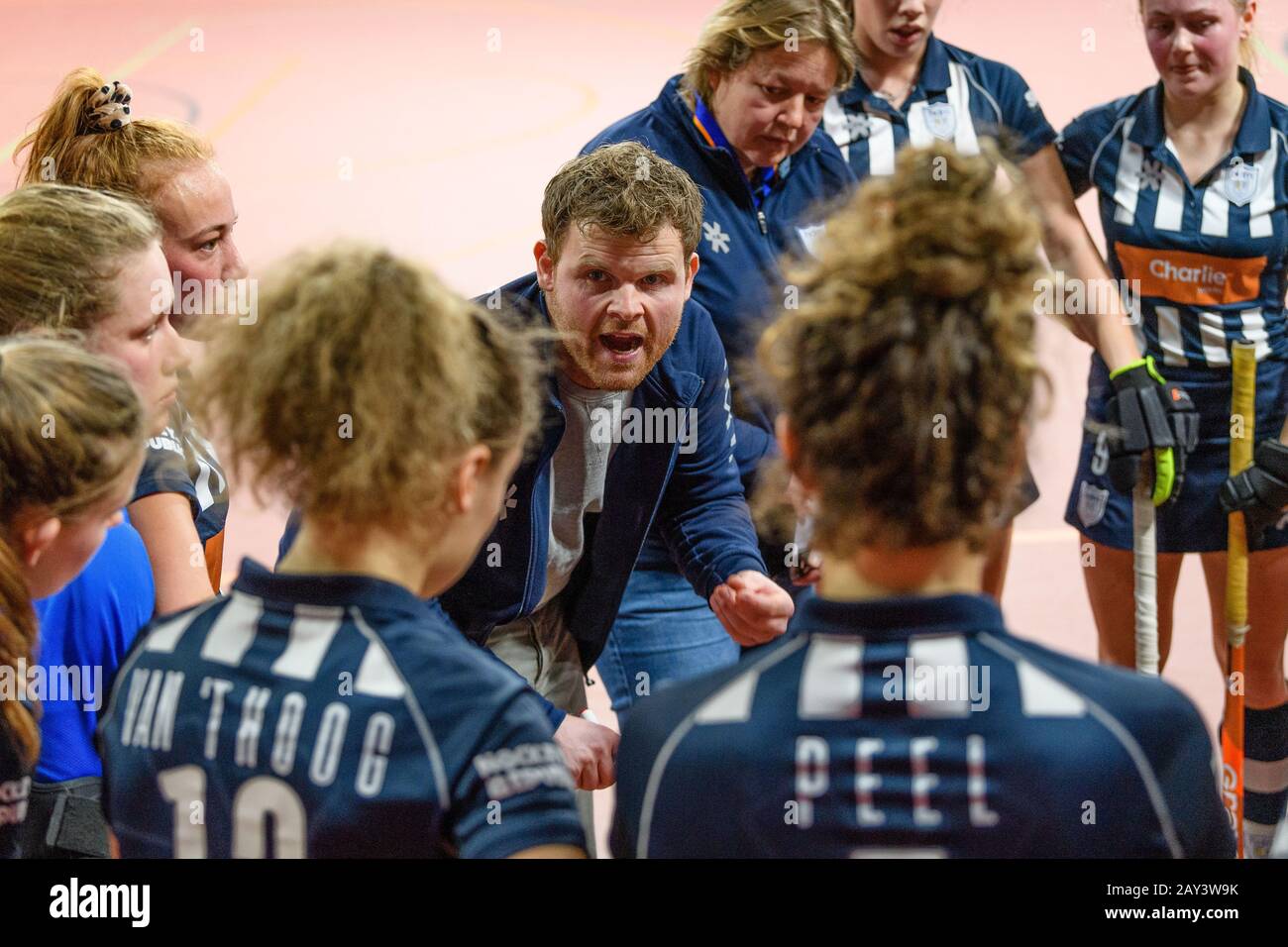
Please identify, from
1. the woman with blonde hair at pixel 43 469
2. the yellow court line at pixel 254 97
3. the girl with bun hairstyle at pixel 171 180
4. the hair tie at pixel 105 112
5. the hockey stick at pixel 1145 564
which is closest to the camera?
the woman with blonde hair at pixel 43 469

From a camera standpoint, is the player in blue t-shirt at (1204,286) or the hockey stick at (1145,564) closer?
the hockey stick at (1145,564)

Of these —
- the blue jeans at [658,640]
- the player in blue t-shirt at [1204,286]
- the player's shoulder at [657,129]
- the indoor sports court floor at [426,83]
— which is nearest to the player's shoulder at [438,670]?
the blue jeans at [658,640]

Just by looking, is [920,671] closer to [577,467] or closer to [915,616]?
[915,616]

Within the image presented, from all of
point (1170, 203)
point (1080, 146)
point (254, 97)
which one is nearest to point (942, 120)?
point (1080, 146)

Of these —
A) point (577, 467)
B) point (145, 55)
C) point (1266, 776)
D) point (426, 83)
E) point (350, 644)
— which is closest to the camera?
point (350, 644)

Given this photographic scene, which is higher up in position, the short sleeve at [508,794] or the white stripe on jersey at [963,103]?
the white stripe on jersey at [963,103]

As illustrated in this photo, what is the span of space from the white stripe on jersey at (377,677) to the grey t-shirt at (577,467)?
1076 millimetres

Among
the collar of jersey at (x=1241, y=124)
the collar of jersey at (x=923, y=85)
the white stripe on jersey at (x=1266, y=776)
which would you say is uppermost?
the collar of jersey at (x=923, y=85)

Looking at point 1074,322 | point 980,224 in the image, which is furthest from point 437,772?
point 1074,322

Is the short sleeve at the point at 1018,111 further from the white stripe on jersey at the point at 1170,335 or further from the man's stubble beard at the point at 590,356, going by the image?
the man's stubble beard at the point at 590,356

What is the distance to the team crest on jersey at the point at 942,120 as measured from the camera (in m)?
3.42

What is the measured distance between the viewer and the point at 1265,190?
3.42 metres

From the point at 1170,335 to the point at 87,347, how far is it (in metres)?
2.54

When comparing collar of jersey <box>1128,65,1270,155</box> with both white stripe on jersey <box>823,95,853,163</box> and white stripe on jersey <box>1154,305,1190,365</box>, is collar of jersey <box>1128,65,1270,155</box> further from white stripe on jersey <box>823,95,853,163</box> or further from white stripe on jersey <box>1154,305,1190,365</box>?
white stripe on jersey <box>823,95,853,163</box>
